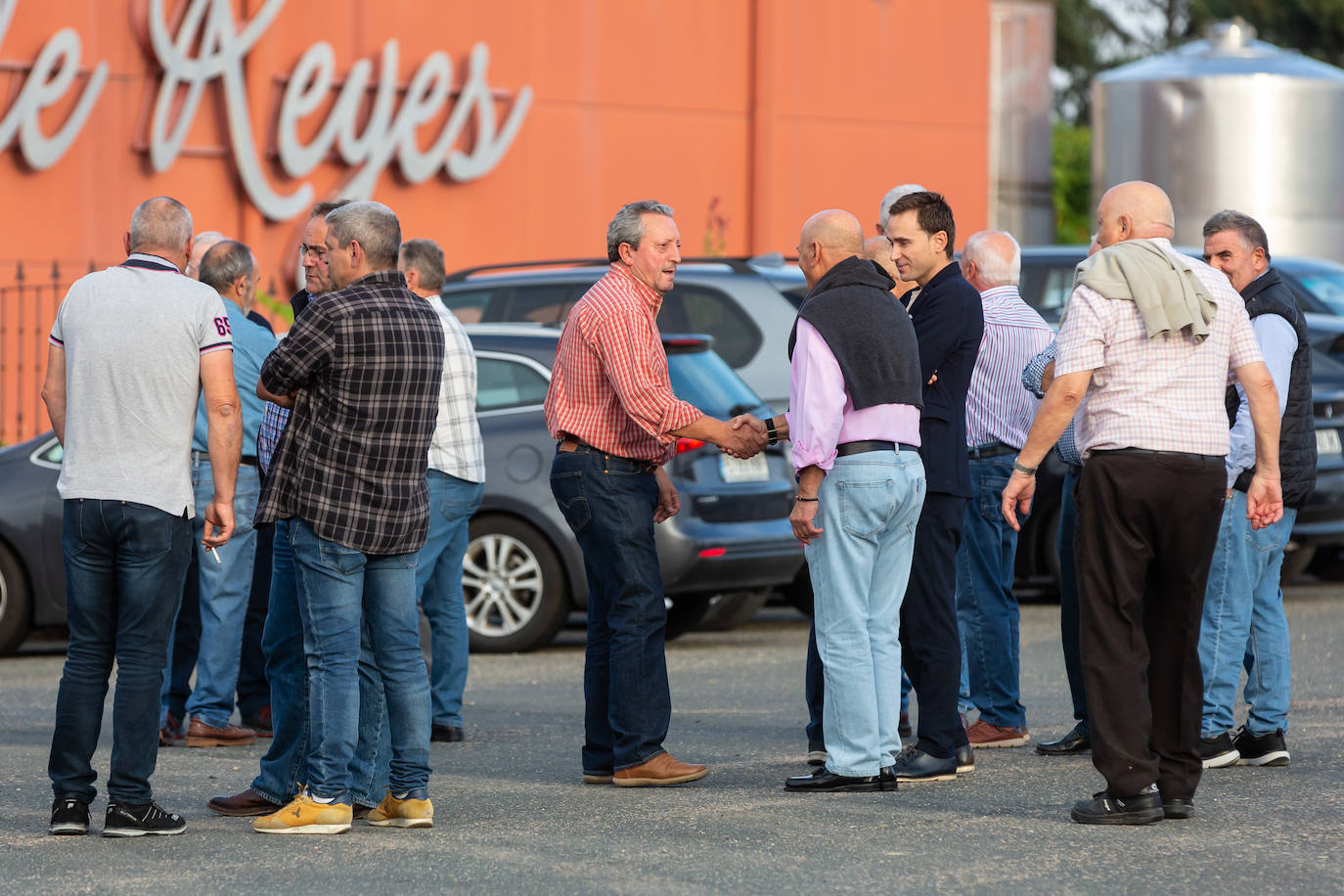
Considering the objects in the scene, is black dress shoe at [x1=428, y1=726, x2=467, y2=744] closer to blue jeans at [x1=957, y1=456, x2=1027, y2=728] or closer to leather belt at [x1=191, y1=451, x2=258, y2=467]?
leather belt at [x1=191, y1=451, x2=258, y2=467]

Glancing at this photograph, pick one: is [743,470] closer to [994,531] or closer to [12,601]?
[994,531]

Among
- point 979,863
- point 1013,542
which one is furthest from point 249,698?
point 979,863

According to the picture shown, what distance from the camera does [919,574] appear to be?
7.25m

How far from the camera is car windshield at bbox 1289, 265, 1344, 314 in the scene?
1420cm

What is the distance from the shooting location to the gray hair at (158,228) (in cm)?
643

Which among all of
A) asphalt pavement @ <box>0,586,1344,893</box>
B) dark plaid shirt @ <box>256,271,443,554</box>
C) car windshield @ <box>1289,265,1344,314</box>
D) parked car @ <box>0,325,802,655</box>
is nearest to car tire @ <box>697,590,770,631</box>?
parked car @ <box>0,325,802,655</box>

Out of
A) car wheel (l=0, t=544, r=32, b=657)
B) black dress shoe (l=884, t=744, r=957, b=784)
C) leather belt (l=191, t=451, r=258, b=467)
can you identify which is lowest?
black dress shoe (l=884, t=744, r=957, b=784)

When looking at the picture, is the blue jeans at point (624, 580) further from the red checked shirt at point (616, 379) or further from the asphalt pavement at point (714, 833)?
the asphalt pavement at point (714, 833)

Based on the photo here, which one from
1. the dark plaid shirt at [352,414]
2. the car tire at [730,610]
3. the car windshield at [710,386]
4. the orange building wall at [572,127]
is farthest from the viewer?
the orange building wall at [572,127]

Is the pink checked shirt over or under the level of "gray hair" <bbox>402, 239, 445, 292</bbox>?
under

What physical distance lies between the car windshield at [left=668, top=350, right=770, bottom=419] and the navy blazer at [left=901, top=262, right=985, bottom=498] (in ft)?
10.1

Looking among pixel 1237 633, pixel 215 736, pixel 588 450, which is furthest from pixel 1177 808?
pixel 215 736

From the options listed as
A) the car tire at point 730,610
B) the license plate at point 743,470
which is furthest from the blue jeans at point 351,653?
the car tire at point 730,610

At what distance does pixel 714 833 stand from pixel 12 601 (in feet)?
18.8
